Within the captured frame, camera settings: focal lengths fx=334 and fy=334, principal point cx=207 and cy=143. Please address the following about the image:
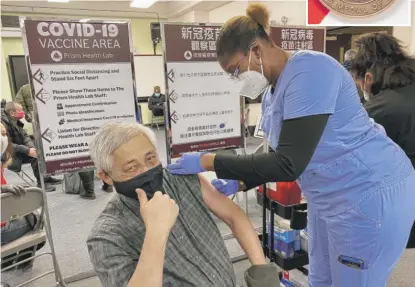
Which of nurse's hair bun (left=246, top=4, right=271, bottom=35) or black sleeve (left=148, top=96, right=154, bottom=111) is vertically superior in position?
nurse's hair bun (left=246, top=4, right=271, bottom=35)

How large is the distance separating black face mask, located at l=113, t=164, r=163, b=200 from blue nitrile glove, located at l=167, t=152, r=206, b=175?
9 centimetres

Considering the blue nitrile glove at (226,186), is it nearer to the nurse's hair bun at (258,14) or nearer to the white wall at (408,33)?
the nurse's hair bun at (258,14)

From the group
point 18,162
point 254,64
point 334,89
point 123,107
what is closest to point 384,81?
point 334,89

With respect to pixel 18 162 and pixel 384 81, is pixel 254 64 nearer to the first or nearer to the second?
pixel 384 81

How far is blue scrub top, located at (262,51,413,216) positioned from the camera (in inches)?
42.6

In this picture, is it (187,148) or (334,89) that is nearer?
(334,89)

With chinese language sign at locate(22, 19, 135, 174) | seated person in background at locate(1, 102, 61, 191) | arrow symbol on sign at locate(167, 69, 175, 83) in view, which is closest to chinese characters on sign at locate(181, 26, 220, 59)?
arrow symbol on sign at locate(167, 69, 175, 83)

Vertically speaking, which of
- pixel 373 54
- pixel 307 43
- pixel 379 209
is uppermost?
pixel 307 43

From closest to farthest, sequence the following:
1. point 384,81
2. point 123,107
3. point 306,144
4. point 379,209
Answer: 1. point 306,144
2. point 379,209
3. point 384,81
4. point 123,107

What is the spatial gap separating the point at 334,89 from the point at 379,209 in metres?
0.46

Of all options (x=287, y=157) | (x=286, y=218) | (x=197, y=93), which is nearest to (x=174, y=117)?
(x=197, y=93)

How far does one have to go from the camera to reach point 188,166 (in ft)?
4.11

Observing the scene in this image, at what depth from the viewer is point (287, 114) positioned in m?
1.09

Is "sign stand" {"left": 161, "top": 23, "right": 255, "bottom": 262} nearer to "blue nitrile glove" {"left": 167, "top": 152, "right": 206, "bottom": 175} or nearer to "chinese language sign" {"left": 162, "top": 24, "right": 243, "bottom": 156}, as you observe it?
"chinese language sign" {"left": 162, "top": 24, "right": 243, "bottom": 156}
